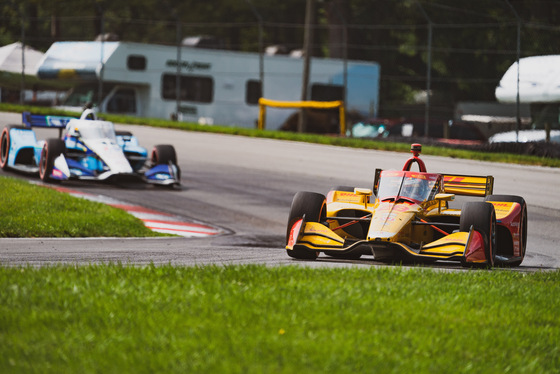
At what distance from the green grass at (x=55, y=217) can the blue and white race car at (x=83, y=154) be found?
2.84 m

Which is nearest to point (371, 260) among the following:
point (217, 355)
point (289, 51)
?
point (217, 355)

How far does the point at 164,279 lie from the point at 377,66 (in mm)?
29051

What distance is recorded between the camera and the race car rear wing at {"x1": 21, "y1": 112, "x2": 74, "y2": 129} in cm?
1873

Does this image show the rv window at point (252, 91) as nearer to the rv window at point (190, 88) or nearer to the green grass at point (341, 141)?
the rv window at point (190, 88)

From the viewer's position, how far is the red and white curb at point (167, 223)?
1411cm

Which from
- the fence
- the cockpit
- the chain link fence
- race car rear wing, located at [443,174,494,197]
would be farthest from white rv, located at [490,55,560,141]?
the cockpit

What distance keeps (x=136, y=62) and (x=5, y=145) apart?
11284mm

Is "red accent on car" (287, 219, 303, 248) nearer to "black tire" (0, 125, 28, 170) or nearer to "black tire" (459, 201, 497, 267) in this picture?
"black tire" (459, 201, 497, 267)

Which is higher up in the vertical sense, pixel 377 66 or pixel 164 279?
pixel 377 66

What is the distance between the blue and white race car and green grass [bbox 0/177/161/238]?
2.84 m

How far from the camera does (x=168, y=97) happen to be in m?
31.1

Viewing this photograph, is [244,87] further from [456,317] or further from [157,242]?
[456,317]

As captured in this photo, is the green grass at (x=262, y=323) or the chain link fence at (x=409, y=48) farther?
the chain link fence at (x=409, y=48)

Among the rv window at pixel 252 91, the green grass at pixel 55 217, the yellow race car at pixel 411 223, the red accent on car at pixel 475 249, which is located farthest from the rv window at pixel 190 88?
the red accent on car at pixel 475 249
